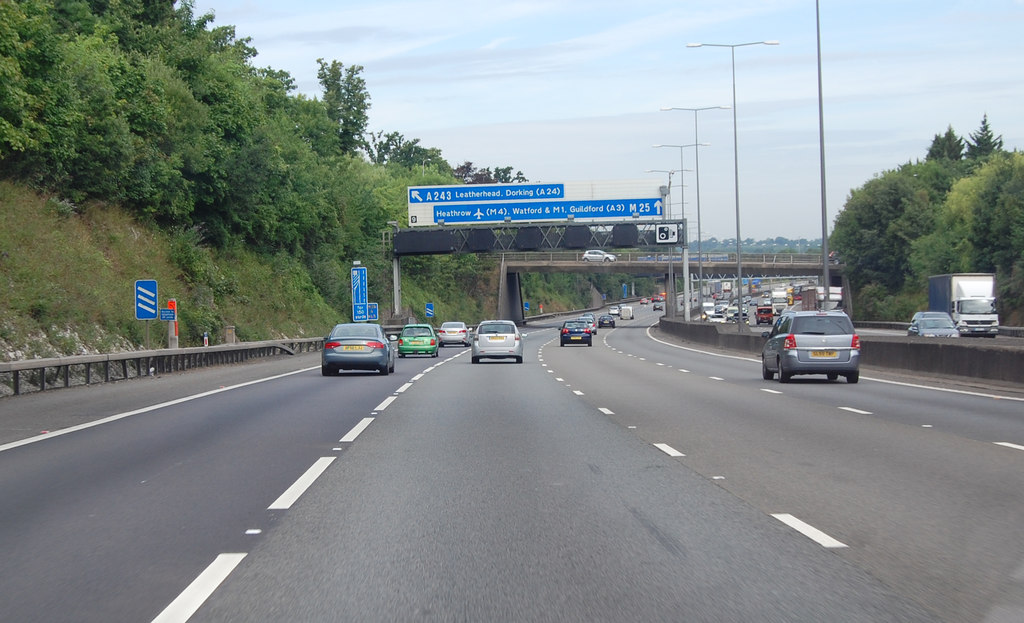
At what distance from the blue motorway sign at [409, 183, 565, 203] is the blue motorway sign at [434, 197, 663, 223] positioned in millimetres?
428

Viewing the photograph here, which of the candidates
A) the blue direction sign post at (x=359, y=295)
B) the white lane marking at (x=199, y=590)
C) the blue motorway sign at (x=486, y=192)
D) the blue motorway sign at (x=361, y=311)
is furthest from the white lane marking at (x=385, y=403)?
the blue motorway sign at (x=486, y=192)

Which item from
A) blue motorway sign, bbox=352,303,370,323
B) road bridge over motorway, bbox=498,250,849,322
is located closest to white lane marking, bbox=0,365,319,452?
blue motorway sign, bbox=352,303,370,323

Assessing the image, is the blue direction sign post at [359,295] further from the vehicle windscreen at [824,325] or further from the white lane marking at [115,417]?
the vehicle windscreen at [824,325]

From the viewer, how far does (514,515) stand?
29.8ft

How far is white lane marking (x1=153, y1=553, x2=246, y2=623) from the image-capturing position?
239 inches

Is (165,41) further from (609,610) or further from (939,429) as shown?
(609,610)

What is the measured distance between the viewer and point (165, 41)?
55125mm

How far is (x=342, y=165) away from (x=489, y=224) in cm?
2237

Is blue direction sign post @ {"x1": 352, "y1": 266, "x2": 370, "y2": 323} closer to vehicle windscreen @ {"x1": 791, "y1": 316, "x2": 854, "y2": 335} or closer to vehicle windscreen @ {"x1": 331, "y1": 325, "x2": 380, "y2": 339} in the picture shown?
vehicle windscreen @ {"x1": 331, "y1": 325, "x2": 380, "y2": 339}

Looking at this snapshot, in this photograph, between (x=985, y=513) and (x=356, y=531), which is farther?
(x=985, y=513)

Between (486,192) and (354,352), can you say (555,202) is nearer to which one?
(486,192)

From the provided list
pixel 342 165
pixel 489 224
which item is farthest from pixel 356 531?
pixel 342 165

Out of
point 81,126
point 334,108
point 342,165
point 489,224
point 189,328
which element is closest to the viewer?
point 81,126

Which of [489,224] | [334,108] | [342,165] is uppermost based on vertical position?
[334,108]
